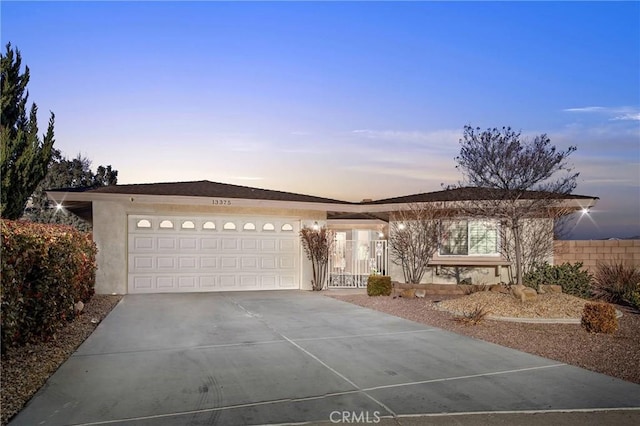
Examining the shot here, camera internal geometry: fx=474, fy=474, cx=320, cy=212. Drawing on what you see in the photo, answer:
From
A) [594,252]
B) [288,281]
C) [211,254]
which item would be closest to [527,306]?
[594,252]

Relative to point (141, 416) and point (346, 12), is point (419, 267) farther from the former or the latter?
point (141, 416)

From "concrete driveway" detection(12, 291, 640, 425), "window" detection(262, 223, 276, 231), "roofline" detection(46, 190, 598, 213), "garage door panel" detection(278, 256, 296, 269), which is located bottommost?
"concrete driveway" detection(12, 291, 640, 425)

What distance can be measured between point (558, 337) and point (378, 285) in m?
6.37

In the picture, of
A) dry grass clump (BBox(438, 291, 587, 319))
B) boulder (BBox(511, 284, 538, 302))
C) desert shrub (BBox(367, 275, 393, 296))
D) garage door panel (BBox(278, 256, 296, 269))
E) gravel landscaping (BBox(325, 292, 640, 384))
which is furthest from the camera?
garage door panel (BBox(278, 256, 296, 269))

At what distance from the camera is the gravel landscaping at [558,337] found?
6.47 m

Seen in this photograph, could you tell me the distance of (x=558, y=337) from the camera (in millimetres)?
8008

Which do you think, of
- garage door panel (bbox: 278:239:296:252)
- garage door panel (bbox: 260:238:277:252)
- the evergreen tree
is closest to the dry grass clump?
garage door panel (bbox: 278:239:296:252)

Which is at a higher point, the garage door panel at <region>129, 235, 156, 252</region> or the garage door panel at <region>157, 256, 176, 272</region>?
the garage door panel at <region>129, 235, 156, 252</region>

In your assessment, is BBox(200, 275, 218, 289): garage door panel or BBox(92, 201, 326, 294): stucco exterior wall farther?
BBox(200, 275, 218, 289): garage door panel

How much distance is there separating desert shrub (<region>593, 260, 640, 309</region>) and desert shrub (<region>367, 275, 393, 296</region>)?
220 inches

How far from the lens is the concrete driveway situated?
4.48 metres

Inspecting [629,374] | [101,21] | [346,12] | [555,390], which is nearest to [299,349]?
[555,390]

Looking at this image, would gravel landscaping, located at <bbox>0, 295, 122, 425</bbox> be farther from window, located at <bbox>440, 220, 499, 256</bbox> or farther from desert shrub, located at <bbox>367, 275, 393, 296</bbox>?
window, located at <bbox>440, 220, 499, 256</bbox>

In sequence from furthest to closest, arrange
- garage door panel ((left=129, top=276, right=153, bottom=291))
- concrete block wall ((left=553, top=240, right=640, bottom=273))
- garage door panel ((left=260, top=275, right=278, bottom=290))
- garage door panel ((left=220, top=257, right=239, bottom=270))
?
garage door panel ((left=260, top=275, right=278, bottom=290)) → garage door panel ((left=220, top=257, right=239, bottom=270)) → garage door panel ((left=129, top=276, right=153, bottom=291)) → concrete block wall ((left=553, top=240, right=640, bottom=273))
